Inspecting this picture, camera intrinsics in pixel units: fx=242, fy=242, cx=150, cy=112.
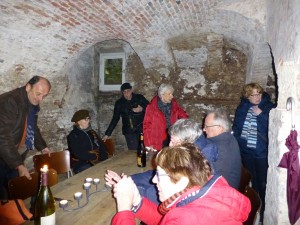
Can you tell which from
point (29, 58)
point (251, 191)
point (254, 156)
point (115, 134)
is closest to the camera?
point (251, 191)

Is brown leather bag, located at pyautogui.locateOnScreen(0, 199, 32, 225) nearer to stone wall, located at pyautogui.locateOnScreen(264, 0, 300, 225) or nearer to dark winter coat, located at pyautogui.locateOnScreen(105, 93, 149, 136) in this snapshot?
stone wall, located at pyautogui.locateOnScreen(264, 0, 300, 225)

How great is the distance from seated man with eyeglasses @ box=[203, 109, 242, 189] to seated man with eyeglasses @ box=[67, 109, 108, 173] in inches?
77.6

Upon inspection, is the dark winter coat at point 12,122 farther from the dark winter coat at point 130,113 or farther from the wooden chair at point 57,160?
the dark winter coat at point 130,113

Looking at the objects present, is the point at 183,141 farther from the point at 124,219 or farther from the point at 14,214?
the point at 14,214

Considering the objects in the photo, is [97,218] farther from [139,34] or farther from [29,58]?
[139,34]

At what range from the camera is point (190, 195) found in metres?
1.32

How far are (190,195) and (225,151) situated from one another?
1108mm

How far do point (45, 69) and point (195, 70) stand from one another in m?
3.49

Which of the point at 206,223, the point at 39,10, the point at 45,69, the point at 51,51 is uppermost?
the point at 39,10

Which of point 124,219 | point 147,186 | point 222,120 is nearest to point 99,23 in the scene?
point 222,120

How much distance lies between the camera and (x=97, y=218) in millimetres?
1763

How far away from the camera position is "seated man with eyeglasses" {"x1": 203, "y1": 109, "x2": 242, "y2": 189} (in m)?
2.28

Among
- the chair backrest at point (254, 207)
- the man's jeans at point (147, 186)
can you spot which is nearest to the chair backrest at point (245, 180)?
the chair backrest at point (254, 207)

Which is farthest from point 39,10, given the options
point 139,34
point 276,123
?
point 276,123
